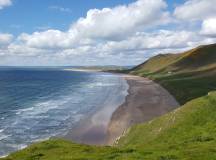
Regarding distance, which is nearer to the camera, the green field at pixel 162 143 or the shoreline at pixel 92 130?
the green field at pixel 162 143

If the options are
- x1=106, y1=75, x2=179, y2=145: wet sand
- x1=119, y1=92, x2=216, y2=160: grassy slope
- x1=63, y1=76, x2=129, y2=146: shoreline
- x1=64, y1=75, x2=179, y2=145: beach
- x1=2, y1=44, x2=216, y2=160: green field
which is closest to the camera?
x1=119, y1=92, x2=216, y2=160: grassy slope

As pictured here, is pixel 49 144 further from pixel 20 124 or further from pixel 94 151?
pixel 20 124

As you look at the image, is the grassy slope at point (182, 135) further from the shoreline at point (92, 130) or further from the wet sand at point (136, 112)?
the wet sand at point (136, 112)

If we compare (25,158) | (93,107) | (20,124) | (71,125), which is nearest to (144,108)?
(93,107)

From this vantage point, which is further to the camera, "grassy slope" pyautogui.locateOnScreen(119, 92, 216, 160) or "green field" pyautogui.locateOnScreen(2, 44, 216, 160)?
"green field" pyautogui.locateOnScreen(2, 44, 216, 160)

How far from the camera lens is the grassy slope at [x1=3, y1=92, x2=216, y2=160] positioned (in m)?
29.6

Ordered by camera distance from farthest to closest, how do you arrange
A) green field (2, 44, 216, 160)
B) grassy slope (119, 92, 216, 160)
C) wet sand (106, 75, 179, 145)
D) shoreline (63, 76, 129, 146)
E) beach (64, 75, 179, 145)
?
wet sand (106, 75, 179, 145) → beach (64, 75, 179, 145) → shoreline (63, 76, 129, 146) → green field (2, 44, 216, 160) → grassy slope (119, 92, 216, 160)

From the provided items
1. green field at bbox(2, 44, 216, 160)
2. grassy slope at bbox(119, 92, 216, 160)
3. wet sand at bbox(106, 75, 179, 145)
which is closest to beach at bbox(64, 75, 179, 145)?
wet sand at bbox(106, 75, 179, 145)

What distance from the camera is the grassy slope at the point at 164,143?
2962 cm

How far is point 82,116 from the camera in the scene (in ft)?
278

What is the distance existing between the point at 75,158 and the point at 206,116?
2478cm

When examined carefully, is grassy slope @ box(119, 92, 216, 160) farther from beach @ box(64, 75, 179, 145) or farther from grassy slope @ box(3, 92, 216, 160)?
beach @ box(64, 75, 179, 145)

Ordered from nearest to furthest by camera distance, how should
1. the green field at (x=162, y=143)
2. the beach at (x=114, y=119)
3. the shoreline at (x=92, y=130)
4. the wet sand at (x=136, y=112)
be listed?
the green field at (x=162, y=143), the shoreline at (x=92, y=130), the beach at (x=114, y=119), the wet sand at (x=136, y=112)

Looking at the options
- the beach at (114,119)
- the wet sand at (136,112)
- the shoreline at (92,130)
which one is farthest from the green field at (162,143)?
the wet sand at (136,112)
